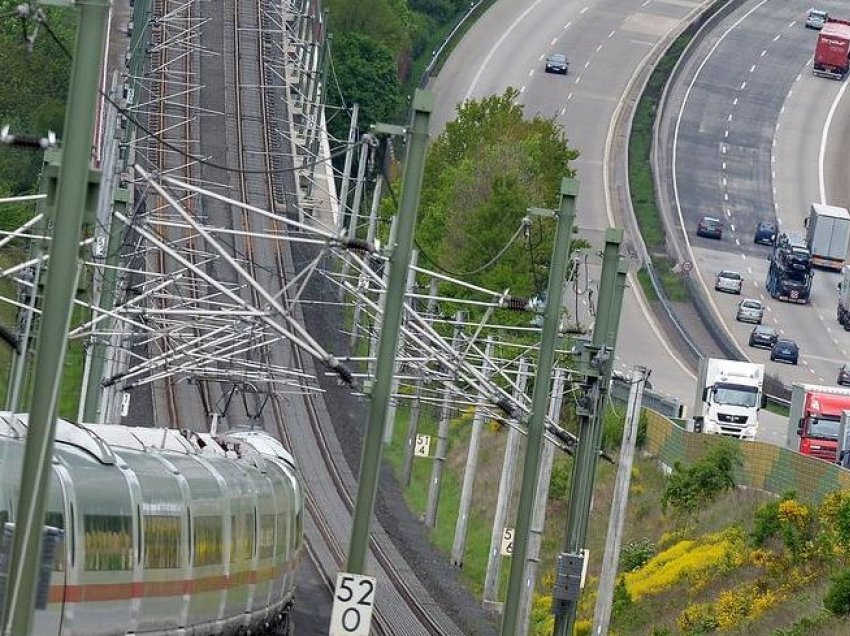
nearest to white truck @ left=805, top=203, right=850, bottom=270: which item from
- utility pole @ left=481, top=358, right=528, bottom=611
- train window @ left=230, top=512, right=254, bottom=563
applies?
utility pole @ left=481, top=358, right=528, bottom=611

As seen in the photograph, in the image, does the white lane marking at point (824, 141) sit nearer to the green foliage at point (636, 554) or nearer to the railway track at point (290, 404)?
the railway track at point (290, 404)

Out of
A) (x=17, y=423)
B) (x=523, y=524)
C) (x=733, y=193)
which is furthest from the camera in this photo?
(x=733, y=193)

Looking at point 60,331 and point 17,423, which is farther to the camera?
point 17,423

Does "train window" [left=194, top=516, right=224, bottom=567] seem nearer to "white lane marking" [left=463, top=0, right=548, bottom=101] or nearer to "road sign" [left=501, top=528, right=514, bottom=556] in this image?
"road sign" [left=501, top=528, right=514, bottom=556]

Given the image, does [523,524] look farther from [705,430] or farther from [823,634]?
[705,430]

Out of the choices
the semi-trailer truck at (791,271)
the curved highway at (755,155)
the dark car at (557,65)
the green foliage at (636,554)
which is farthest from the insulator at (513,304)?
the dark car at (557,65)

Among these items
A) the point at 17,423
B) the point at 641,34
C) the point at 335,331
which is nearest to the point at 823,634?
the point at 17,423
